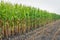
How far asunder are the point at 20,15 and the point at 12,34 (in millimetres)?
607

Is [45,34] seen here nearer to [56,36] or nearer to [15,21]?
[56,36]

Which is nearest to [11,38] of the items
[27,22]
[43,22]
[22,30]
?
[22,30]

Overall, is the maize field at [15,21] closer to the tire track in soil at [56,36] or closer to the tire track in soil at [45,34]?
the tire track in soil at [45,34]

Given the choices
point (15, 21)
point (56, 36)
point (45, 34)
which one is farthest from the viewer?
point (15, 21)

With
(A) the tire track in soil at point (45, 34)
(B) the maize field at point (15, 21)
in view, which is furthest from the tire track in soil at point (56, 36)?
(B) the maize field at point (15, 21)

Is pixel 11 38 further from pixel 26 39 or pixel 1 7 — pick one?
pixel 1 7

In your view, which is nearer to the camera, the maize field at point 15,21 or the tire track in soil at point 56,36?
the tire track in soil at point 56,36

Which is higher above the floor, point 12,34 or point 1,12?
point 1,12

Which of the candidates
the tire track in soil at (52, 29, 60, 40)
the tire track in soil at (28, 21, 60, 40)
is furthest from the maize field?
the tire track in soil at (52, 29, 60, 40)

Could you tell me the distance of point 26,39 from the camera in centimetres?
471

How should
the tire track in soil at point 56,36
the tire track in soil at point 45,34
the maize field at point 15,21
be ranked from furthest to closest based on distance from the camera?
the maize field at point 15,21
the tire track in soil at point 45,34
the tire track in soil at point 56,36

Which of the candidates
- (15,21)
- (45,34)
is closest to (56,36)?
(45,34)

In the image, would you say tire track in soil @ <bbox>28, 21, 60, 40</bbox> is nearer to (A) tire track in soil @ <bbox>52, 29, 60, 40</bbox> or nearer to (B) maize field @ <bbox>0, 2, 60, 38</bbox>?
(A) tire track in soil @ <bbox>52, 29, 60, 40</bbox>

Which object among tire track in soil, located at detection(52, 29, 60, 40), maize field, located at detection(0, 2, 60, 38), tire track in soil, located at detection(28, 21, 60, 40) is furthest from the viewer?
maize field, located at detection(0, 2, 60, 38)
